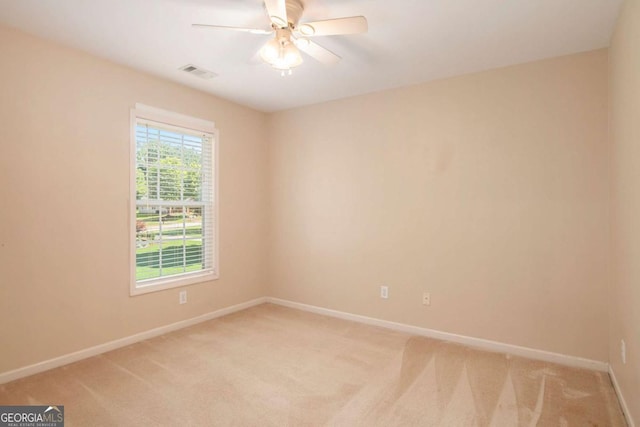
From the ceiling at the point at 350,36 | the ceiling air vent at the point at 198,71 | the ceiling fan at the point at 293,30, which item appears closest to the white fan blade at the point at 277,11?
the ceiling fan at the point at 293,30

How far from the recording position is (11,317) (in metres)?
2.43

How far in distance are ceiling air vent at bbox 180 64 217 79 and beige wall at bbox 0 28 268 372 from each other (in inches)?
15.4

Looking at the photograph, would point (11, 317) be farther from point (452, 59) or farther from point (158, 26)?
point (452, 59)

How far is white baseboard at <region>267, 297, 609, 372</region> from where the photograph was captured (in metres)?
2.66

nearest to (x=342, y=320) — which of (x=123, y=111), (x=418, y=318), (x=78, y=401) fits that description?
(x=418, y=318)

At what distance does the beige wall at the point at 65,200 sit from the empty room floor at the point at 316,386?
1.02 feet

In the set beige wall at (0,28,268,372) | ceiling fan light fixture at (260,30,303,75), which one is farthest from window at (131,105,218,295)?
ceiling fan light fixture at (260,30,303,75)

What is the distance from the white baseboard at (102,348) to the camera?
8.03ft

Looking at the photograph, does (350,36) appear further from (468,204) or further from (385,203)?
(468,204)

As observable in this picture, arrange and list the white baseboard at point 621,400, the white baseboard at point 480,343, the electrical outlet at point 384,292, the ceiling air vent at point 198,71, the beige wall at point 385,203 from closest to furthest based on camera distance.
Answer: the white baseboard at point 621,400, the beige wall at point 385,203, the white baseboard at point 480,343, the ceiling air vent at point 198,71, the electrical outlet at point 384,292

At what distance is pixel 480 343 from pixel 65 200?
376 centimetres

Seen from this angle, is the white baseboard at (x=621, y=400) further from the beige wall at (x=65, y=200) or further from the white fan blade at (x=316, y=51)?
the beige wall at (x=65, y=200)

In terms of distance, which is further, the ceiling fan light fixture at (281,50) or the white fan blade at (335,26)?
the ceiling fan light fixture at (281,50)

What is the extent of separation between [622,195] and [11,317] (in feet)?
14.0
